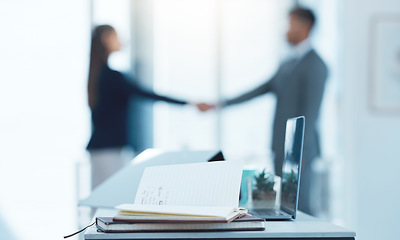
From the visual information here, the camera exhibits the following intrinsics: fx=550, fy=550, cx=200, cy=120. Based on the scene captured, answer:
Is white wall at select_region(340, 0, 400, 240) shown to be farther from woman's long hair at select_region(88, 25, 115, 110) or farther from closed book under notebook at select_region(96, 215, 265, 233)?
closed book under notebook at select_region(96, 215, 265, 233)

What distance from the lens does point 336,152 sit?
4.30 meters

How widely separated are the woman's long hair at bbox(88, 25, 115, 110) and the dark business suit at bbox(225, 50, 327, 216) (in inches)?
47.0

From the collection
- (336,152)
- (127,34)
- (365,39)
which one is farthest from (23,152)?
(365,39)

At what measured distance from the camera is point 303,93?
3.54 meters

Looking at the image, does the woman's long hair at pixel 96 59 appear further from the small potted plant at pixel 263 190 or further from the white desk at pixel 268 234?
the white desk at pixel 268 234

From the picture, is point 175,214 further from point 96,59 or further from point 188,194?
point 96,59

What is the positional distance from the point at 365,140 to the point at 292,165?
2.84m

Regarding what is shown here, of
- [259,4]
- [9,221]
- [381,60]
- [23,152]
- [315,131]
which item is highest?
[259,4]

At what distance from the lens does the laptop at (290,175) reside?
4.89 feet

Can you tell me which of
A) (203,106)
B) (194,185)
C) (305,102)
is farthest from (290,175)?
(203,106)

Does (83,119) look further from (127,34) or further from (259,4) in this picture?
(259,4)

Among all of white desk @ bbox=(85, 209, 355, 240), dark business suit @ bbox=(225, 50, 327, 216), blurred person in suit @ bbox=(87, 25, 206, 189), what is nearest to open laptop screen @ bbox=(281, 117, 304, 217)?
white desk @ bbox=(85, 209, 355, 240)

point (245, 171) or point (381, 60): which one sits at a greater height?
point (381, 60)

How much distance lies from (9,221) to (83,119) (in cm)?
88
